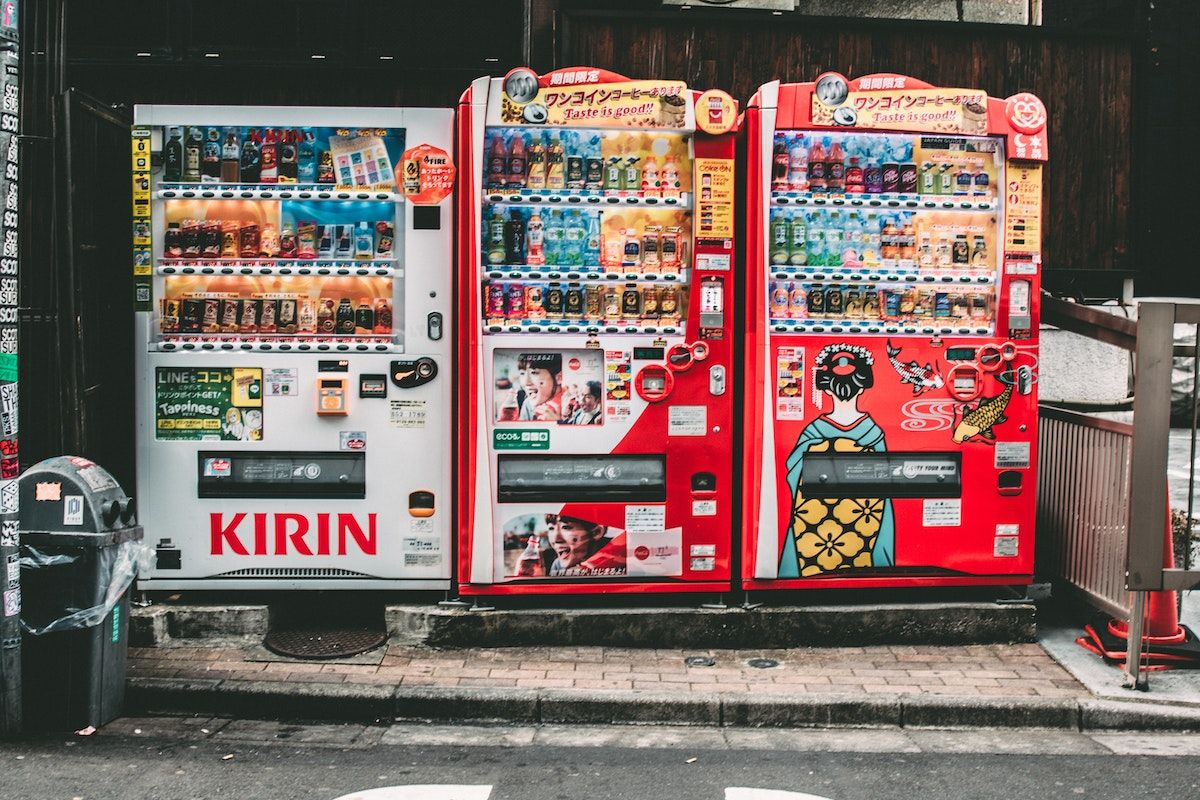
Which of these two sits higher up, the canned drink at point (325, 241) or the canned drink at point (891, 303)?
the canned drink at point (325, 241)

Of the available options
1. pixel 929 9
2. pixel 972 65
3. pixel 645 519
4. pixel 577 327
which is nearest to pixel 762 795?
pixel 645 519

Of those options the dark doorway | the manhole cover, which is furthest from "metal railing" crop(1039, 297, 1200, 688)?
the dark doorway

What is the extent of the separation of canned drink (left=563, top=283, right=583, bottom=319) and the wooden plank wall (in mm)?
2157

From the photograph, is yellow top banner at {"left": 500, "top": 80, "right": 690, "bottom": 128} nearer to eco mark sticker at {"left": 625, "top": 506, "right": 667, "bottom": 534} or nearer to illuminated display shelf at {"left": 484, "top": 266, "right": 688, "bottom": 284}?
illuminated display shelf at {"left": 484, "top": 266, "right": 688, "bottom": 284}

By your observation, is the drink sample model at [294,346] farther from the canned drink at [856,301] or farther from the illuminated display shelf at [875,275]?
the canned drink at [856,301]

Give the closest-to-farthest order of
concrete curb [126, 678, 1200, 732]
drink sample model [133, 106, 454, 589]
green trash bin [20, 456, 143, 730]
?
1. green trash bin [20, 456, 143, 730]
2. concrete curb [126, 678, 1200, 732]
3. drink sample model [133, 106, 454, 589]

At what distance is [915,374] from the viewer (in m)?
6.09

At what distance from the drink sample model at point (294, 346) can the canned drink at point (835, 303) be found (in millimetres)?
2188

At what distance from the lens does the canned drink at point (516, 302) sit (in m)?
5.97

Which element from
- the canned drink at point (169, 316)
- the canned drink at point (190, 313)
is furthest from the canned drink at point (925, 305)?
the canned drink at point (169, 316)

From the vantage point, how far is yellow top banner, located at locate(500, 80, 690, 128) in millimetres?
5871

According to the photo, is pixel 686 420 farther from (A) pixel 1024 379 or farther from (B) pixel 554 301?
(A) pixel 1024 379

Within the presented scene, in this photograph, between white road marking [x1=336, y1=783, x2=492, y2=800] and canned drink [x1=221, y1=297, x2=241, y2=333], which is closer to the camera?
white road marking [x1=336, y1=783, x2=492, y2=800]

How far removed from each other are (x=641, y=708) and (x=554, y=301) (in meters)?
2.27
